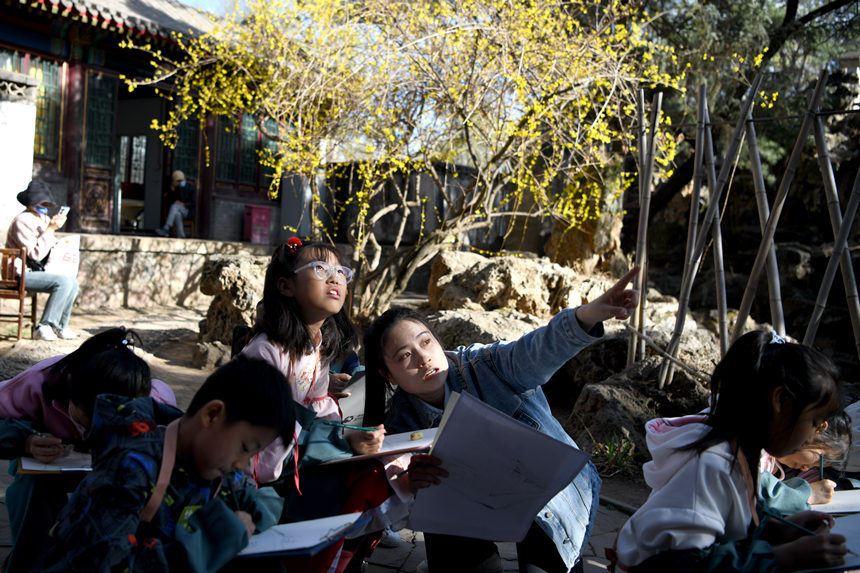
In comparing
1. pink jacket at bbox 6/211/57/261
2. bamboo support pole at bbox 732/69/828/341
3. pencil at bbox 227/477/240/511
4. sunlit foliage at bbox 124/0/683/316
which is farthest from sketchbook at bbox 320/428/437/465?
pink jacket at bbox 6/211/57/261

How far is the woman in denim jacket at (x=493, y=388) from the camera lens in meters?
1.91

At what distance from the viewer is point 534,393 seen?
213 cm

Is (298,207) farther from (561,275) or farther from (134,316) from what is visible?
(561,275)

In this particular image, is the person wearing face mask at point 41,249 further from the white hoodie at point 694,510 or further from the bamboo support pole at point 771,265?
the white hoodie at point 694,510

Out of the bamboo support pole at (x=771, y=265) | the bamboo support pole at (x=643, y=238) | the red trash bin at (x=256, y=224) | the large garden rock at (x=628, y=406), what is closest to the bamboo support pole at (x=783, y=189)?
the bamboo support pole at (x=771, y=265)

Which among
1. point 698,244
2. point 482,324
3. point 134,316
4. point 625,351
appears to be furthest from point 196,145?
point 698,244

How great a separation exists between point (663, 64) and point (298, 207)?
5.99m

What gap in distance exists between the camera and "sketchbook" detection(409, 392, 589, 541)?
162 cm

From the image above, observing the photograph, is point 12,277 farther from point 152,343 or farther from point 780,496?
point 780,496

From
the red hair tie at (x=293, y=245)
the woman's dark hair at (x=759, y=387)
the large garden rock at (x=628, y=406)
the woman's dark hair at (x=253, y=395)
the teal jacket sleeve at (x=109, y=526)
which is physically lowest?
the large garden rock at (x=628, y=406)

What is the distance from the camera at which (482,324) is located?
17.3 ft

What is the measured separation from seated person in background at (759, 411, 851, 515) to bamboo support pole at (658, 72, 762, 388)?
2.00 meters

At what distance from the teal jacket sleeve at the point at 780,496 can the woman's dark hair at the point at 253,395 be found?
1145 mm

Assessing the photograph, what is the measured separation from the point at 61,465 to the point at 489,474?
1034mm
